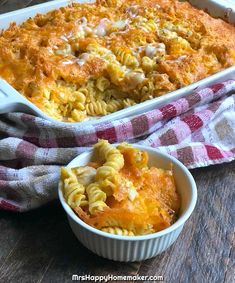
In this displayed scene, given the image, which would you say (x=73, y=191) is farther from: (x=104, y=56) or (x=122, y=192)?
(x=104, y=56)

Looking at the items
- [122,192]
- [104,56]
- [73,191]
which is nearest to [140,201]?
[122,192]

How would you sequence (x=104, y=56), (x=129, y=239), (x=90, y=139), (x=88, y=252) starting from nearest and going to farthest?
(x=129, y=239) → (x=88, y=252) → (x=90, y=139) → (x=104, y=56)

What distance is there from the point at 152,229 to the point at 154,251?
2.2 inches

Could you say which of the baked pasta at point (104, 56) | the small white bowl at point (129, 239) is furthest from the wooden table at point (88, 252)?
the baked pasta at point (104, 56)

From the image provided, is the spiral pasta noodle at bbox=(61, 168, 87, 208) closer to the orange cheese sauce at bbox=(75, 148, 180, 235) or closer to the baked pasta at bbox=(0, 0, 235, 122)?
the orange cheese sauce at bbox=(75, 148, 180, 235)

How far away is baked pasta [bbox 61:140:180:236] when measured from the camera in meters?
1.17

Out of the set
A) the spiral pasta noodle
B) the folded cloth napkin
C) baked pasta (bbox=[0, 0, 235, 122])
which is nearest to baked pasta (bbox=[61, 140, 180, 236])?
the spiral pasta noodle

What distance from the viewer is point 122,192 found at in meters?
1.21

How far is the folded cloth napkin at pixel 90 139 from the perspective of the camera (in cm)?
136

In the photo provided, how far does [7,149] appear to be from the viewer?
1.44 m

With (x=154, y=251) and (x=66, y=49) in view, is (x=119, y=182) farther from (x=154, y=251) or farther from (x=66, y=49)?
(x=66, y=49)

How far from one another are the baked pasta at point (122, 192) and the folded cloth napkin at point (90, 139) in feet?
0.39

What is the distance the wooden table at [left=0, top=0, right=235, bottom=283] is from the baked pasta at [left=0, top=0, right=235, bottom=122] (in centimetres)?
42

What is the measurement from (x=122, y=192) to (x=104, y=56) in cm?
Result: 72
